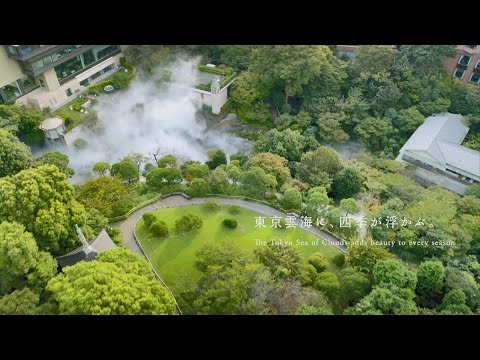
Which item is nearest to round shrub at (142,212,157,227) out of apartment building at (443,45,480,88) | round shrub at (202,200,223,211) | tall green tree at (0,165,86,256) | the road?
the road

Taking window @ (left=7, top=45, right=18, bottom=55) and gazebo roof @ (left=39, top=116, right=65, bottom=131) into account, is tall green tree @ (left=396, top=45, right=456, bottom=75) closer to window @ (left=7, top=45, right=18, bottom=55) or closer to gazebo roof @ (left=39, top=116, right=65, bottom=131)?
gazebo roof @ (left=39, top=116, right=65, bottom=131)

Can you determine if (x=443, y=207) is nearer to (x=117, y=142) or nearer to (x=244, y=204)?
(x=244, y=204)

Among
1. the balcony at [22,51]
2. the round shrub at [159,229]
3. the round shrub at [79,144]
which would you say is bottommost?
the round shrub at [79,144]

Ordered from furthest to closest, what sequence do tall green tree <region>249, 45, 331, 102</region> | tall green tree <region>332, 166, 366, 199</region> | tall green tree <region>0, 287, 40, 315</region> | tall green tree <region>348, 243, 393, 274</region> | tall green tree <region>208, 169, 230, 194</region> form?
tall green tree <region>249, 45, 331, 102</region>, tall green tree <region>332, 166, 366, 199</region>, tall green tree <region>208, 169, 230, 194</region>, tall green tree <region>348, 243, 393, 274</region>, tall green tree <region>0, 287, 40, 315</region>

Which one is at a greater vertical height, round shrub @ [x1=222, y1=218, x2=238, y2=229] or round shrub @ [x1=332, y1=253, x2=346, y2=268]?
round shrub @ [x1=222, y1=218, x2=238, y2=229]

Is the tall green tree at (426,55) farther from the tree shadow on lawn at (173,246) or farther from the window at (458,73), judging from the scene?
the tree shadow on lawn at (173,246)

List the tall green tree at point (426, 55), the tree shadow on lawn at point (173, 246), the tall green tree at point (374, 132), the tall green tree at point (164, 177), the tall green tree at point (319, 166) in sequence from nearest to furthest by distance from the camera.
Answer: the tree shadow on lawn at point (173, 246), the tall green tree at point (164, 177), the tall green tree at point (319, 166), the tall green tree at point (374, 132), the tall green tree at point (426, 55)

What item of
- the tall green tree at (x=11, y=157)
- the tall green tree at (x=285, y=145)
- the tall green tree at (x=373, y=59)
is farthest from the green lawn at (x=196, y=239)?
the tall green tree at (x=373, y=59)
